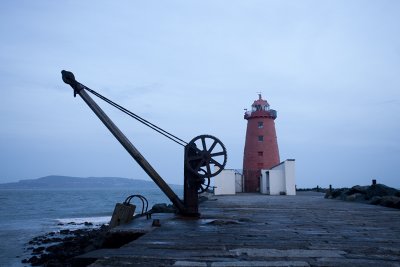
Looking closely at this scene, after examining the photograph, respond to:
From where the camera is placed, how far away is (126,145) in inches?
408

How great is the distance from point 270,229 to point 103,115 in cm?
567

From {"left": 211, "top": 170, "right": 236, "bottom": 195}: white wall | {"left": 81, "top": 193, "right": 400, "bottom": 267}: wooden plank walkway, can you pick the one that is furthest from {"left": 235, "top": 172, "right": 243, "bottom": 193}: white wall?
{"left": 81, "top": 193, "right": 400, "bottom": 267}: wooden plank walkway

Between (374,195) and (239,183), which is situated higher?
(239,183)

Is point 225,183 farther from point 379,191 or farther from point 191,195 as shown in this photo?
point 191,195

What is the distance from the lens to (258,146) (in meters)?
33.1

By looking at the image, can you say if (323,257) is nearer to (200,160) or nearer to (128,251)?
(128,251)

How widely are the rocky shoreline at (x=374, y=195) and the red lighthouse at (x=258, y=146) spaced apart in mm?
11133

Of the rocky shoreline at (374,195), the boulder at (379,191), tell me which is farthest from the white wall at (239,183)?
the boulder at (379,191)

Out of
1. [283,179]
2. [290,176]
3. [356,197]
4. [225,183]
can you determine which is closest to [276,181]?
[283,179]

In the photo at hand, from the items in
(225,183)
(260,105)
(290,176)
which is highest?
(260,105)

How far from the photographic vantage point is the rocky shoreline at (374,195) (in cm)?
1402

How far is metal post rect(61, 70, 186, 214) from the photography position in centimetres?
1014

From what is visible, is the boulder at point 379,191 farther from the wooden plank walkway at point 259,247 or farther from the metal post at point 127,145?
the metal post at point 127,145

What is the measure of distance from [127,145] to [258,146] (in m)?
23.8
